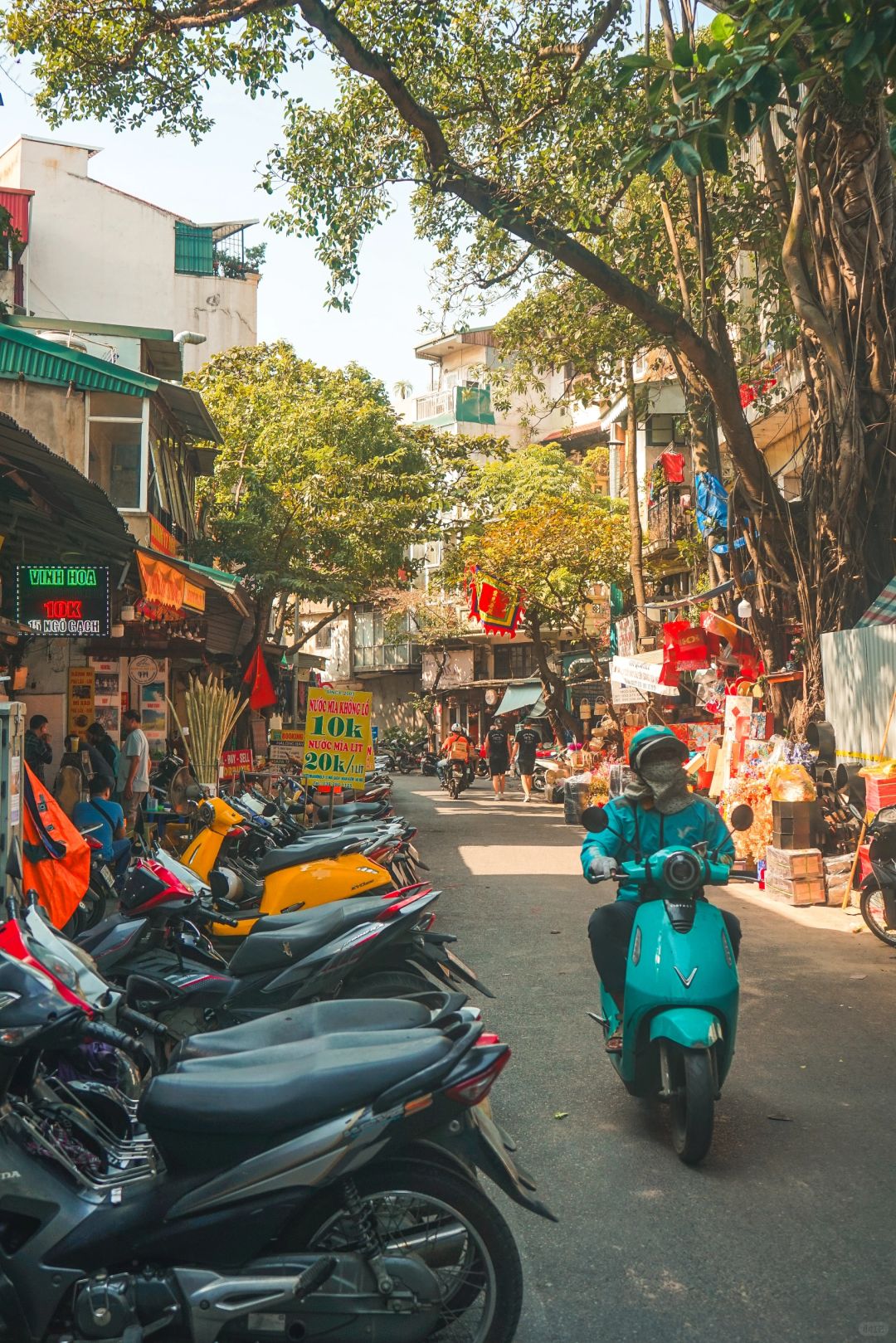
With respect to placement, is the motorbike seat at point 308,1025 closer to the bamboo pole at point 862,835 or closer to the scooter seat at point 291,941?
the scooter seat at point 291,941

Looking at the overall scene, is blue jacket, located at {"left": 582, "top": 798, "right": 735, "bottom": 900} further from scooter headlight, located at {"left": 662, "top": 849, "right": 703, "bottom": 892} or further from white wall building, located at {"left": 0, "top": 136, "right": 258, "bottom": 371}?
white wall building, located at {"left": 0, "top": 136, "right": 258, "bottom": 371}

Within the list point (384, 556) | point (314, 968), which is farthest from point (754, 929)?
point (384, 556)

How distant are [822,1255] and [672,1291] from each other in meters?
0.54

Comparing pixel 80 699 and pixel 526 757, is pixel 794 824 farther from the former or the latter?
pixel 526 757

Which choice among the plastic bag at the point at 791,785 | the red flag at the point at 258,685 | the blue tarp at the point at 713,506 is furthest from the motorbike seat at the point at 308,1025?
the red flag at the point at 258,685

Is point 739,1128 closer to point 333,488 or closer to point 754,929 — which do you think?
point 754,929

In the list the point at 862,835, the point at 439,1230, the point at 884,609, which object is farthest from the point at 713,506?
the point at 439,1230

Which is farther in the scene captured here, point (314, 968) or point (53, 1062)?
point (314, 968)

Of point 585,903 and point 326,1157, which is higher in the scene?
point 326,1157

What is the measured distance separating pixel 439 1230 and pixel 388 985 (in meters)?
2.29

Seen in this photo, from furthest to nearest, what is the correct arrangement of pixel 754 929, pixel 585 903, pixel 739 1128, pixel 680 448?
1. pixel 680 448
2. pixel 585 903
3. pixel 754 929
4. pixel 739 1128

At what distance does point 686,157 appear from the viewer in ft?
19.3

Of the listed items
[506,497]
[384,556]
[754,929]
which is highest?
[506,497]

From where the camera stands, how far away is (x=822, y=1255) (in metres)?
3.64
